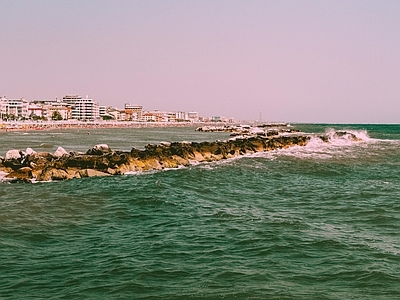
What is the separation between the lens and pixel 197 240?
36.8ft

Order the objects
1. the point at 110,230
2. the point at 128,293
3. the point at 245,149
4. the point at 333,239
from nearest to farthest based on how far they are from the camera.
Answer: the point at 128,293
the point at 333,239
the point at 110,230
the point at 245,149

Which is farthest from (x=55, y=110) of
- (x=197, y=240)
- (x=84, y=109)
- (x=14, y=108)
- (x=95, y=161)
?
(x=197, y=240)

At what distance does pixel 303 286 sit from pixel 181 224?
5.29 m

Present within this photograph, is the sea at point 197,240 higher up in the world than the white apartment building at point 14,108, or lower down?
lower down

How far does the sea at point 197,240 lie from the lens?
825cm

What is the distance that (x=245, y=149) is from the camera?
37.1 m

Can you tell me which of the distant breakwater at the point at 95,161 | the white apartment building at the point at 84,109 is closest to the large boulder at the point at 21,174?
the distant breakwater at the point at 95,161

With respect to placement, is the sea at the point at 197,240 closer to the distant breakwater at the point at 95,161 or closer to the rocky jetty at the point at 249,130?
the distant breakwater at the point at 95,161

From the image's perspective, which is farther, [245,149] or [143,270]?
[245,149]

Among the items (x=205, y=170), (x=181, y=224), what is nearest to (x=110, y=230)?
(x=181, y=224)

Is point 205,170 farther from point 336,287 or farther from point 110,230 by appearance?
point 336,287

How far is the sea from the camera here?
825 cm

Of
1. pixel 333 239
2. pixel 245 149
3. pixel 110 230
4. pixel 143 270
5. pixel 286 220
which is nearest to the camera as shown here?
pixel 143 270

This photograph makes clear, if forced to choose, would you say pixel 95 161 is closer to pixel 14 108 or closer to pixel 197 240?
pixel 197 240
